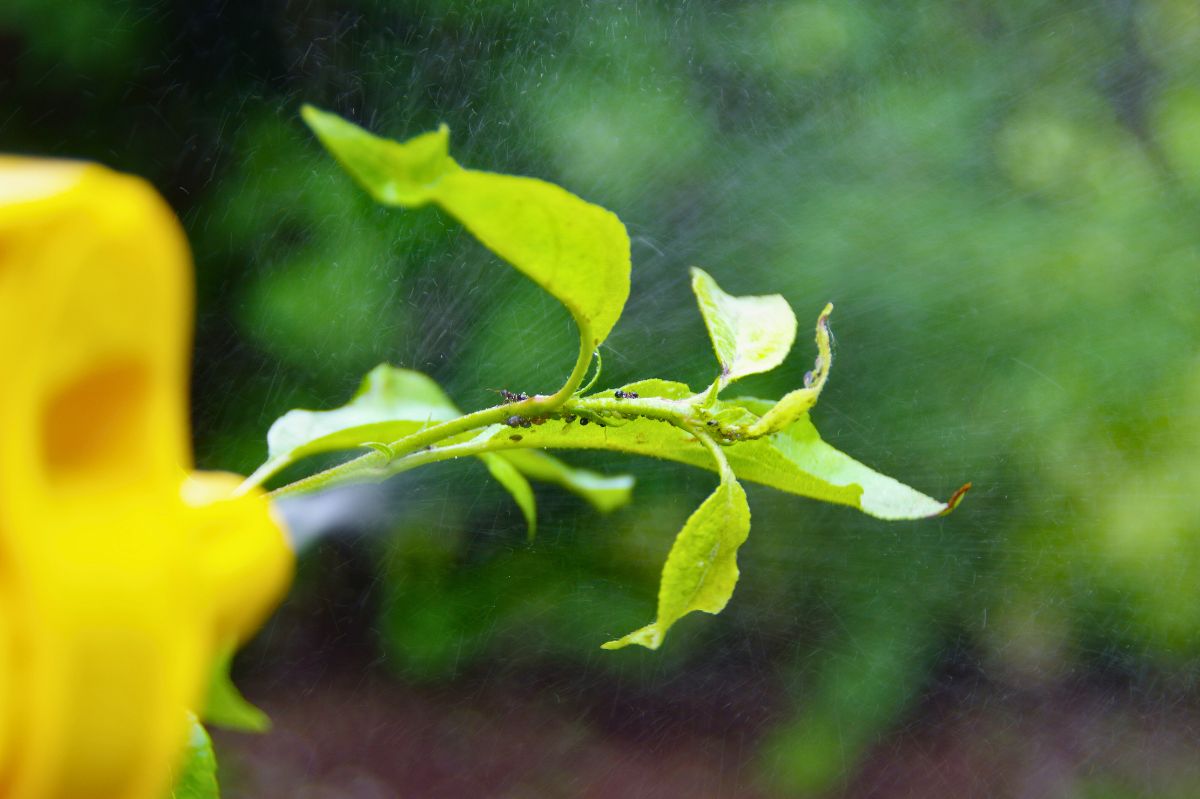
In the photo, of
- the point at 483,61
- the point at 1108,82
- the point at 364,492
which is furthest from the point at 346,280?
the point at 1108,82

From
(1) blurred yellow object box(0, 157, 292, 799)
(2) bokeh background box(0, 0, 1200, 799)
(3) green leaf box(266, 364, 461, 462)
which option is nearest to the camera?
(1) blurred yellow object box(0, 157, 292, 799)

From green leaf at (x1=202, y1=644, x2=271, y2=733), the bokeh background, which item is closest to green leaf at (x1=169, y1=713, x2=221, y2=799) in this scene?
green leaf at (x1=202, y1=644, x2=271, y2=733)

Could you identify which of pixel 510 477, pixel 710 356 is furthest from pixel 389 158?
pixel 710 356

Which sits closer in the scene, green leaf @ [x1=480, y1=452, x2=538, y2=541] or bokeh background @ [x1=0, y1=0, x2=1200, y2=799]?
green leaf @ [x1=480, y1=452, x2=538, y2=541]

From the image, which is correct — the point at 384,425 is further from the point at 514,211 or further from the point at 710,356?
the point at 710,356

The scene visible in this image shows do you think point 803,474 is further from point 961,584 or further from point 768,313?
point 961,584

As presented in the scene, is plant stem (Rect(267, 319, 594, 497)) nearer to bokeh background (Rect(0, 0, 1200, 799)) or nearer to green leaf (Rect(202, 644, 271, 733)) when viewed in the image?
green leaf (Rect(202, 644, 271, 733))

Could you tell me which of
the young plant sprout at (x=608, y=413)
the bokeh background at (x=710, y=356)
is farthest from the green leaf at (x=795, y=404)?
the bokeh background at (x=710, y=356)
